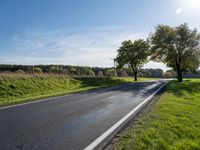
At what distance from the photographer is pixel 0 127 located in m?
6.02

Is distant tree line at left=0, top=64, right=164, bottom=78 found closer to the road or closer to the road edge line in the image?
the road

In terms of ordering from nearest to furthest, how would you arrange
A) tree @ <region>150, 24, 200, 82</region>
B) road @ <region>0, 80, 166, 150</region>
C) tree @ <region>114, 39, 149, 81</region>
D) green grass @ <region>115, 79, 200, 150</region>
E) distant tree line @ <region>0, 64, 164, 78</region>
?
green grass @ <region>115, 79, 200, 150</region>, road @ <region>0, 80, 166, 150</region>, distant tree line @ <region>0, 64, 164, 78</region>, tree @ <region>150, 24, 200, 82</region>, tree @ <region>114, 39, 149, 81</region>

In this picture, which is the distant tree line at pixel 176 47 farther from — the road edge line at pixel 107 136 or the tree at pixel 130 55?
the road edge line at pixel 107 136

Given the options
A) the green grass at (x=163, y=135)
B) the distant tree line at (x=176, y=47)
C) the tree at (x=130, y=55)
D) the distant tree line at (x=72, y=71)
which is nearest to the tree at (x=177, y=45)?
the distant tree line at (x=176, y=47)

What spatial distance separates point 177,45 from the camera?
38.3 metres

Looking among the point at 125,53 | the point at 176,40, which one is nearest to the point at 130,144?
the point at 176,40

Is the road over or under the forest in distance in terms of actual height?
under

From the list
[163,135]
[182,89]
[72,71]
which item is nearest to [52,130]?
[163,135]

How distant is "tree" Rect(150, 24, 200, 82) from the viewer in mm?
36938

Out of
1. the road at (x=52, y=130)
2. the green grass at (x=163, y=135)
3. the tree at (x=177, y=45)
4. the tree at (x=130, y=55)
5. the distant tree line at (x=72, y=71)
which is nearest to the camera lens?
the green grass at (x=163, y=135)

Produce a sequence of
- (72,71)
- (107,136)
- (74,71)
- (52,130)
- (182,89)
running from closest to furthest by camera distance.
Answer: (107,136)
(52,130)
(182,89)
(72,71)
(74,71)

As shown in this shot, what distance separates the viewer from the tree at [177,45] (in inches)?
1454

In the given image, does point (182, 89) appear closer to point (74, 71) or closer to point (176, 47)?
point (176, 47)

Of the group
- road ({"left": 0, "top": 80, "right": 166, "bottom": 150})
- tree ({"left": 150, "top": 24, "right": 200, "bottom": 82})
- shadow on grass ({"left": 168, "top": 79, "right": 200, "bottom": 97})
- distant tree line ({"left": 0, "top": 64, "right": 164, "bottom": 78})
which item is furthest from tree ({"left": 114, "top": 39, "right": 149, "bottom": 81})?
road ({"left": 0, "top": 80, "right": 166, "bottom": 150})
